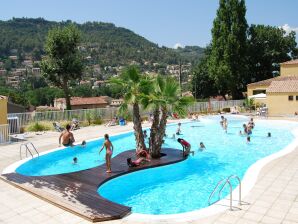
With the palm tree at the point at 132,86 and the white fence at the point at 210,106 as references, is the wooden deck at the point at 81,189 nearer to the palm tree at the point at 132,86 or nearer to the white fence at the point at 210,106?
the palm tree at the point at 132,86

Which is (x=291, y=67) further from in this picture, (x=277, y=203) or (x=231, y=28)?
(x=277, y=203)

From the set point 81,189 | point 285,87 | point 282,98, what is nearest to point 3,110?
point 81,189

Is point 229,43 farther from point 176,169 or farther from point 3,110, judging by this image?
point 176,169

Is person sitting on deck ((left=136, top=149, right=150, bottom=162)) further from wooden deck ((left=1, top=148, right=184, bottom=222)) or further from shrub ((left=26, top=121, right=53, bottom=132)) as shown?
shrub ((left=26, top=121, right=53, bottom=132))

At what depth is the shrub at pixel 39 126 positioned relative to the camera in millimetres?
24000

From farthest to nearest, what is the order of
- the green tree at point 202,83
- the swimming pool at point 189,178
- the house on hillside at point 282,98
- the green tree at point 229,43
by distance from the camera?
the green tree at point 202,83 → the green tree at point 229,43 → the house on hillside at point 282,98 → the swimming pool at point 189,178

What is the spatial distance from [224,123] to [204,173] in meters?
13.1

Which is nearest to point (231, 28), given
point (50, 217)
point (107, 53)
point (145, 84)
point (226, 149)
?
point (226, 149)

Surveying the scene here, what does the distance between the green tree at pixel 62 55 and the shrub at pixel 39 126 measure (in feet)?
40.8

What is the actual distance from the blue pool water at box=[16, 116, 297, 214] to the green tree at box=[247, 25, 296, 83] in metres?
35.6

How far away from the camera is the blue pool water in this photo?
10812mm

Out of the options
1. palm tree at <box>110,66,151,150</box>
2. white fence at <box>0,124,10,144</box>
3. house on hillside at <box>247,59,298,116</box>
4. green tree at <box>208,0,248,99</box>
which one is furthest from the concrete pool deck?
green tree at <box>208,0,248,99</box>

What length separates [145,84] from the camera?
1455cm

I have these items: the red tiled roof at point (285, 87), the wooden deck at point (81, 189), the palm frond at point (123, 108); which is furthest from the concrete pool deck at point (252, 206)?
the red tiled roof at point (285, 87)
